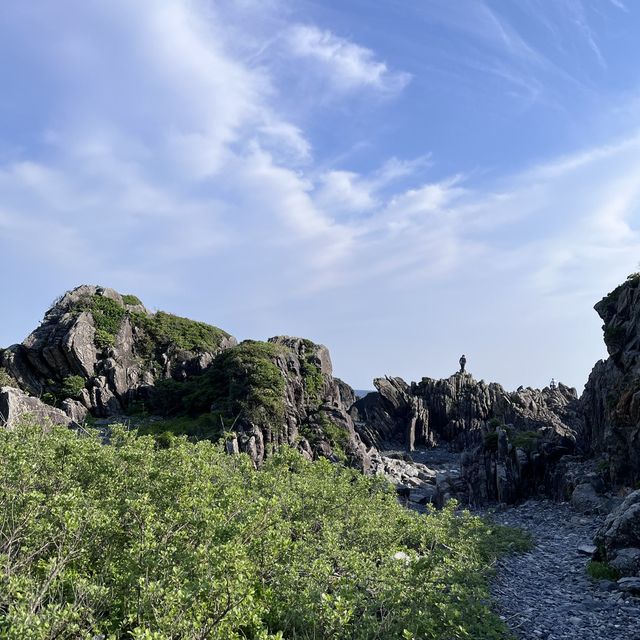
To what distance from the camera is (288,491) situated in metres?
18.1

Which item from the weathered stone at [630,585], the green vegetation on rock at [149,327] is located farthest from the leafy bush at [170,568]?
the green vegetation on rock at [149,327]

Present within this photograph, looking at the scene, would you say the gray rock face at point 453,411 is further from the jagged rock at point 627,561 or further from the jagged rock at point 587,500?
the jagged rock at point 627,561

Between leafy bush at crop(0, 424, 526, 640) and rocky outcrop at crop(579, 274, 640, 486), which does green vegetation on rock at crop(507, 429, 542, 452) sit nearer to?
rocky outcrop at crop(579, 274, 640, 486)

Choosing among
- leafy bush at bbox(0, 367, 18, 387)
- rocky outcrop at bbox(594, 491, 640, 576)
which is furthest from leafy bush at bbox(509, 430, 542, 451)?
leafy bush at bbox(0, 367, 18, 387)

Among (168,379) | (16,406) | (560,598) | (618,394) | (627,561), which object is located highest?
(168,379)

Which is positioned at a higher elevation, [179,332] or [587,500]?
[179,332]

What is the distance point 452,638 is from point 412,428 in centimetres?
7447

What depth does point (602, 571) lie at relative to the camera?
2122cm

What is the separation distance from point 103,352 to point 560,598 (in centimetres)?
4912

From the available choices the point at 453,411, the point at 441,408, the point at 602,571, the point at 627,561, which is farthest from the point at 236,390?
the point at 453,411

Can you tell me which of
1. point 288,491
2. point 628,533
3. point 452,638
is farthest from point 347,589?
point 628,533

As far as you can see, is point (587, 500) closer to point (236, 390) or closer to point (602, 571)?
point (602, 571)

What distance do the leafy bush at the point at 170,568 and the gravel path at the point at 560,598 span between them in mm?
2799

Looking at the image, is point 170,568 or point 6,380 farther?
point 6,380
